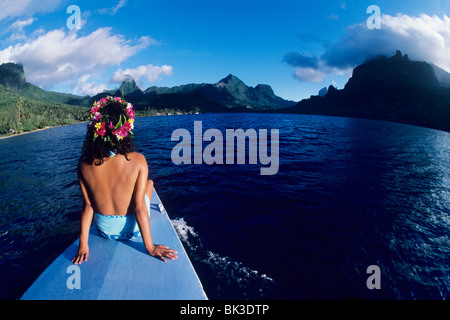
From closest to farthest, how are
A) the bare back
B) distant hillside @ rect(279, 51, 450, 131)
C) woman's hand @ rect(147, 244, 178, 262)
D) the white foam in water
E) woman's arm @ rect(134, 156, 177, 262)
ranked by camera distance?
the bare back, woman's arm @ rect(134, 156, 177, 262), woman's hand @ rect(147, 244, 178, 262), the white foam in water, distant hillside @ rect(279, 51, 450, 131)

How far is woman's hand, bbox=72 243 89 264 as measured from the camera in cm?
386

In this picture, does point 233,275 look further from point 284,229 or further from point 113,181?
point 113,181

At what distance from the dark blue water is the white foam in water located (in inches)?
1.1

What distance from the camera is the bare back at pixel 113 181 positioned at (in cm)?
350

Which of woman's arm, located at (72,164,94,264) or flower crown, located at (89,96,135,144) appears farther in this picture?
woman's arm, located at (72,164,94,264)

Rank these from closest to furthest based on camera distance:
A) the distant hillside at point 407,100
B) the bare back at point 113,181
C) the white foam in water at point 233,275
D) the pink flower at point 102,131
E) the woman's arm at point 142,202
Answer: the pink flower at point 102,131, the bare back at point 113,181, the woman's arm at point 142,202, the white foam in water at point 233,275, the distant hillside at point 407,100

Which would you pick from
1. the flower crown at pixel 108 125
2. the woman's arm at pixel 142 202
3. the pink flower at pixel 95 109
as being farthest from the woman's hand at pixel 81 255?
the pink flower at pixel 95 109

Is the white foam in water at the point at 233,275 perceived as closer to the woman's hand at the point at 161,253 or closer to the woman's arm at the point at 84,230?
the woman's hand at the point at 161,253

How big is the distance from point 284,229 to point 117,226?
5.76 m

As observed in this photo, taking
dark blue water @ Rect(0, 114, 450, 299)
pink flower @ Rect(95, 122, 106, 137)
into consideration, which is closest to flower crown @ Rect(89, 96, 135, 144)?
pink flower @ Rect(95, 122, 106, 137)

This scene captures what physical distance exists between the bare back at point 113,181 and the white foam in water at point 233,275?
3.05 meters

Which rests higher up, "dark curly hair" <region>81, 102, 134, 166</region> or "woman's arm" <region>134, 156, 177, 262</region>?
"dark curly hair" <region>81, 102, 134, 166</region>

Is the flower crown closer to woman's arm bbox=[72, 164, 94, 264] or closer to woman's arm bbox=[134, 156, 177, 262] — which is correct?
woman's arm bbox=[134, 156, 177, 262]
